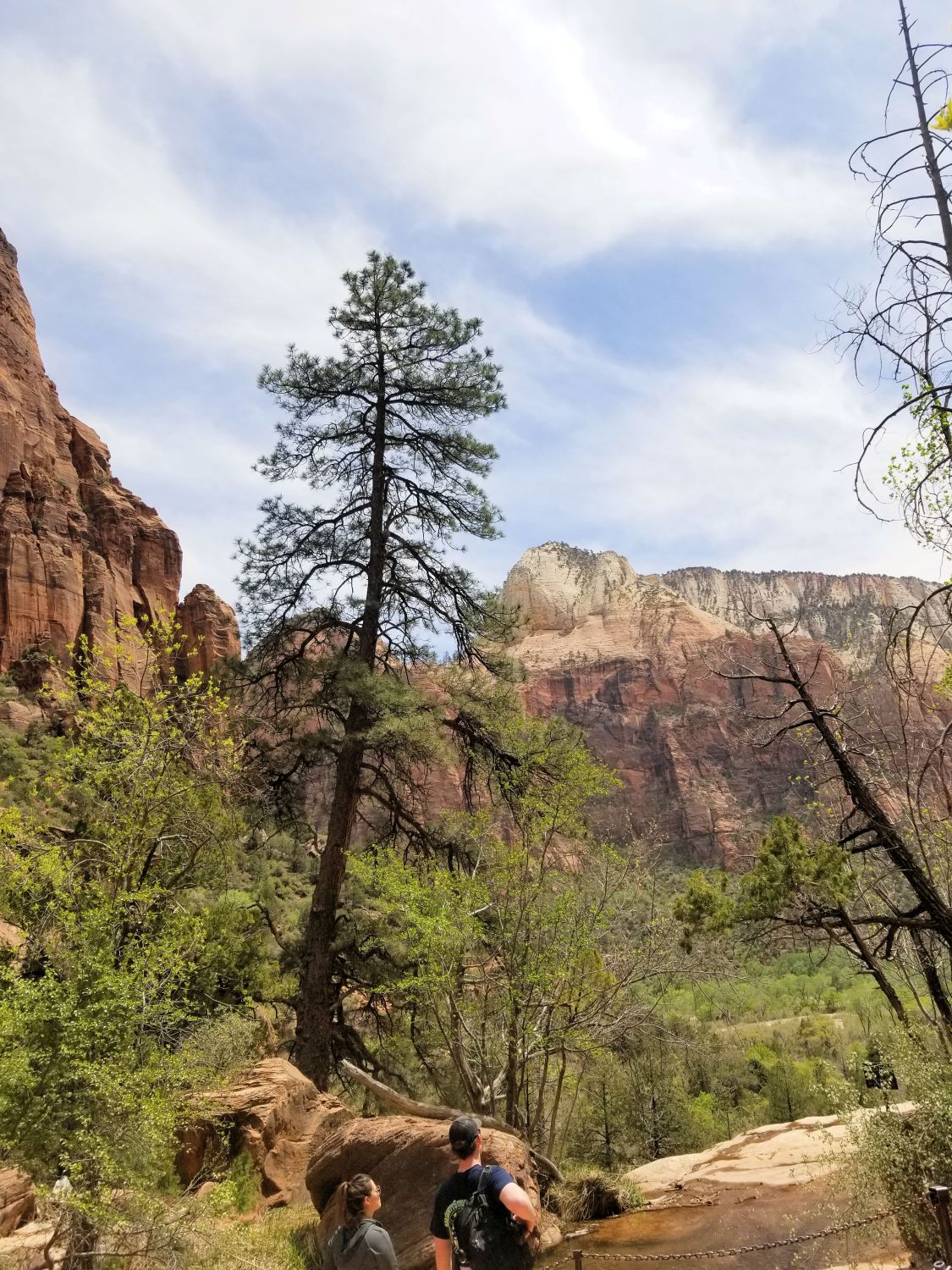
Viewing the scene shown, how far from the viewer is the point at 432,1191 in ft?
24.4

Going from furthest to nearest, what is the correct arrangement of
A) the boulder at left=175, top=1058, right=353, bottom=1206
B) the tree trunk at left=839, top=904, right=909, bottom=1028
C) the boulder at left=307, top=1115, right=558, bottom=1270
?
1. the boulder at left=175, top=1058, right=353, bottom=1206
2. the tree trunk at left=839, top=904, right=909, bottom=1028
3. the boulder at left=307, top=1115, right=558, bottom=1270

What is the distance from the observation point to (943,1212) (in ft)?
15.9

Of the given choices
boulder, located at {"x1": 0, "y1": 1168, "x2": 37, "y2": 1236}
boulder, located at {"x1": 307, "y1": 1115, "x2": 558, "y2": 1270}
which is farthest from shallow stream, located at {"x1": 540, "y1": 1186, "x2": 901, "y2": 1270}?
boulder, located at {"x1": 0, "y1": 1168, "x2": 37, "y2": 1236}

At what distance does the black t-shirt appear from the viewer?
12.9ft

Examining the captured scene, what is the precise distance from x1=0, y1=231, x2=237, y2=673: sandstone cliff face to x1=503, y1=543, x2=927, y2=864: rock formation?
33137 mm

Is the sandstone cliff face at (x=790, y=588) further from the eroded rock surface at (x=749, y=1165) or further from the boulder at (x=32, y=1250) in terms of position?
the boulder at (x=32, y=1250)

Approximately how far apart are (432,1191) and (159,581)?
6286 cm

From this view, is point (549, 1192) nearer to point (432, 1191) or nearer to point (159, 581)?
point (432, 1191)

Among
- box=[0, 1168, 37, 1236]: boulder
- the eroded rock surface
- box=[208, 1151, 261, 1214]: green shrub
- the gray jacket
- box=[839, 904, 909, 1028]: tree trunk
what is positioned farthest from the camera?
the eroded rock surface

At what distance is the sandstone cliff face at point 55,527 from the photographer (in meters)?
51.2

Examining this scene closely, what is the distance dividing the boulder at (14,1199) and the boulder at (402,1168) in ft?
9.41

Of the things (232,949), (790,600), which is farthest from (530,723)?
(790,600)

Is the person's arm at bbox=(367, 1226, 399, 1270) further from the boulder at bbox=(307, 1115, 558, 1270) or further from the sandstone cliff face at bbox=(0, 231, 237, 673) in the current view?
the sandstone cliff face at bbox=(0, 231, 237, 673)

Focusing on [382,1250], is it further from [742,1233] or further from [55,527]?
[55,527]
